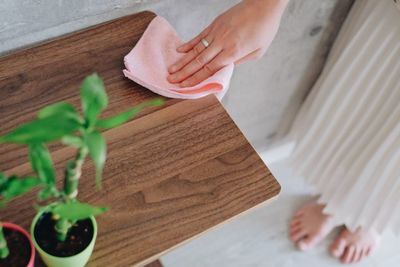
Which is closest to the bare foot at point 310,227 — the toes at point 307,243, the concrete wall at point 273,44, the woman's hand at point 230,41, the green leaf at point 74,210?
the toes at point 307,243

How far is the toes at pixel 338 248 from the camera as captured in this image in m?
1.45

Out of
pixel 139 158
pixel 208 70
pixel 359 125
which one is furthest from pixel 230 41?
pixel 359 125

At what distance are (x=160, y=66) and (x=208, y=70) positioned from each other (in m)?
0.07

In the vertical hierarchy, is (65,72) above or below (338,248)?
above

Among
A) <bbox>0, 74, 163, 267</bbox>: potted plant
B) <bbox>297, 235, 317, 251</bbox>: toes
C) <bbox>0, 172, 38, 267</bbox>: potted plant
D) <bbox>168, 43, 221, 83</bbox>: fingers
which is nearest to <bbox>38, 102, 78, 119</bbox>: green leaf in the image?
<bbox>0, 74, 163, 267</bbox>: potted plant

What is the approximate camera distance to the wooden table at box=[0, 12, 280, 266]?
0.63m

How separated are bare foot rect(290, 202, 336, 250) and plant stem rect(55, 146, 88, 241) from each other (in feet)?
3.30

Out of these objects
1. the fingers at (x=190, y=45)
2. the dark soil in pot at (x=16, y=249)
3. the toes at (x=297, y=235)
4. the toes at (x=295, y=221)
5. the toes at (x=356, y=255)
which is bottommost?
the toes at (x=356, y=255)

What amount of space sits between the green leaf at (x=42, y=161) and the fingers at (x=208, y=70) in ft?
1.07

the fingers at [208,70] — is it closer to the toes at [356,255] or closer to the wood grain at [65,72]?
the wood grain at [65,72]

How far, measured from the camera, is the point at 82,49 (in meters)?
0.79

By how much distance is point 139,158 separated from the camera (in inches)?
27.1

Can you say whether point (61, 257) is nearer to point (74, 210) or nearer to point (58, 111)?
point (74, 210)

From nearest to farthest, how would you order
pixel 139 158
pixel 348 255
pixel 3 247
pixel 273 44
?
pixel 3 247, pixel 139 158, pixel 273 44, pixel 348 255
